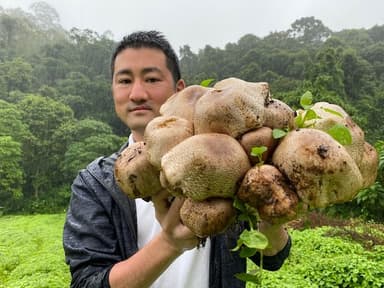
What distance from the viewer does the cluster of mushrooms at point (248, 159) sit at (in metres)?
0.76

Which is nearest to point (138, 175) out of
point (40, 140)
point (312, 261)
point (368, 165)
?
point (368, 165)

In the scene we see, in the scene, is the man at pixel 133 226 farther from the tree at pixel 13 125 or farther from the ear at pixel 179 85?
the tree at pixel 13 125

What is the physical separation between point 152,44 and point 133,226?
2.15 ft

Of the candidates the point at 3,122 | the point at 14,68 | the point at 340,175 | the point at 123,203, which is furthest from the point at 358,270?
the point at 14,68

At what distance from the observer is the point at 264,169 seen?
0.77 m

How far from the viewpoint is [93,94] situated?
31641 mm

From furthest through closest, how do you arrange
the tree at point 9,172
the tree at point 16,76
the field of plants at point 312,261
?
the tree at point 16,76
the tree at point 9,172
the field of plants at point 312,261

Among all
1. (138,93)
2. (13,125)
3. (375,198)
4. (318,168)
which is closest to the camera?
(318,168)

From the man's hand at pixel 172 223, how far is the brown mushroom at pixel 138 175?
59 mm

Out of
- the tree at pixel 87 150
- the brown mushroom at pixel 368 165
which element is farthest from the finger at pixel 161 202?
the tree at pixel 87 150

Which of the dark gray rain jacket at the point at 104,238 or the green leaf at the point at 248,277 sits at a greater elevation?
the green leaf at the point at 248,277

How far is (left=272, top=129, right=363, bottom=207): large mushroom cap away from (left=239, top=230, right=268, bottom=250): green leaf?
4.1 inches

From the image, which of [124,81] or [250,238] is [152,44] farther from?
[250,238]

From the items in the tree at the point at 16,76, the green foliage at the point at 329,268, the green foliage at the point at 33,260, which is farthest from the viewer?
the tree at the point at 16,76
